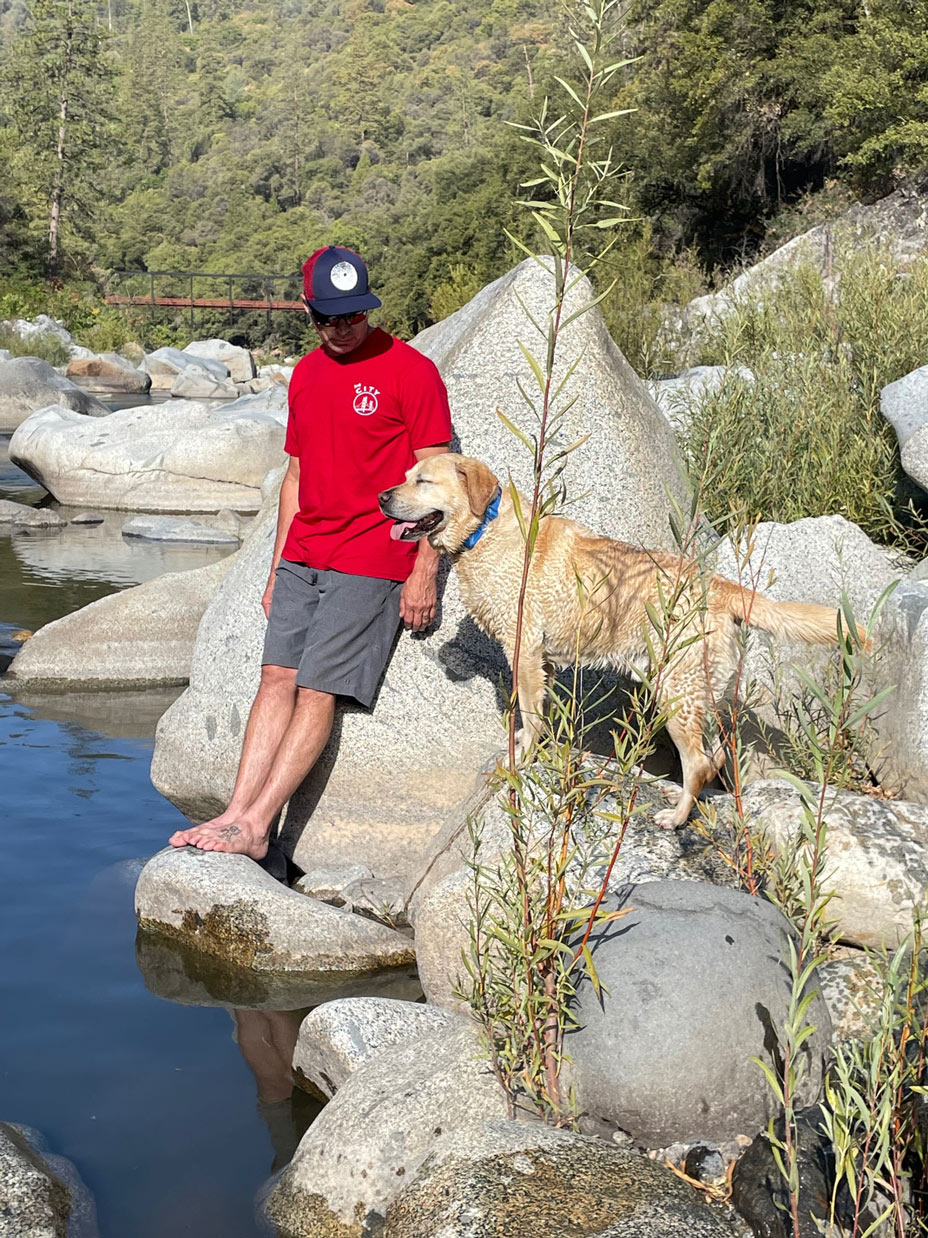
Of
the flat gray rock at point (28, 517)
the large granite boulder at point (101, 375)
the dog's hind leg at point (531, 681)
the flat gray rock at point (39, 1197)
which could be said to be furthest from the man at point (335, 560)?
the large granite boulder at point (101, 375)

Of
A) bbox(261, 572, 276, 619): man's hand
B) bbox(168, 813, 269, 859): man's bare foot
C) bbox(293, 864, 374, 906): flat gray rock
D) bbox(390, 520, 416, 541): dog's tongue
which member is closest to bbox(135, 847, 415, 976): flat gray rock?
bbox(168, 813, 269, 859): man's bare foot

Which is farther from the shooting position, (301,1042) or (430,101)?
(430,101)

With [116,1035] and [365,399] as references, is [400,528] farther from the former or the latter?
[116,1035]

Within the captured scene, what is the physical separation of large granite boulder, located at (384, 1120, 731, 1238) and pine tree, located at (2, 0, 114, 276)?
64756 mm

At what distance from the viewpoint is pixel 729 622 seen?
5293mm

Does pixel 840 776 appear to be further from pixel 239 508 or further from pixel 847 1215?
pixel 239 508

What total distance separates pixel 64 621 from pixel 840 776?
23.6ft

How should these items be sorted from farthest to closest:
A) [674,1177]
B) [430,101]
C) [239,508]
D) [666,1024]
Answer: [430,101], [239,508], [666,1024], [674,1177]

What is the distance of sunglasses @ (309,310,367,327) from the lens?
5840 millimetres

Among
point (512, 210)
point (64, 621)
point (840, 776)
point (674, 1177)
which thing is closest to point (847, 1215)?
point (674, 1177)

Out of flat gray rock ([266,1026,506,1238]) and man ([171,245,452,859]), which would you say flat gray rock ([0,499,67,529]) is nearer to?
man ([171,245,452,859])

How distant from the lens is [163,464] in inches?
757

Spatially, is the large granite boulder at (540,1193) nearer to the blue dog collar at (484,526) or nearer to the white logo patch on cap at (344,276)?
the blue dog collar at (484,526)

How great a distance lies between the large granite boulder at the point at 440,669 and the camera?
261 inches
